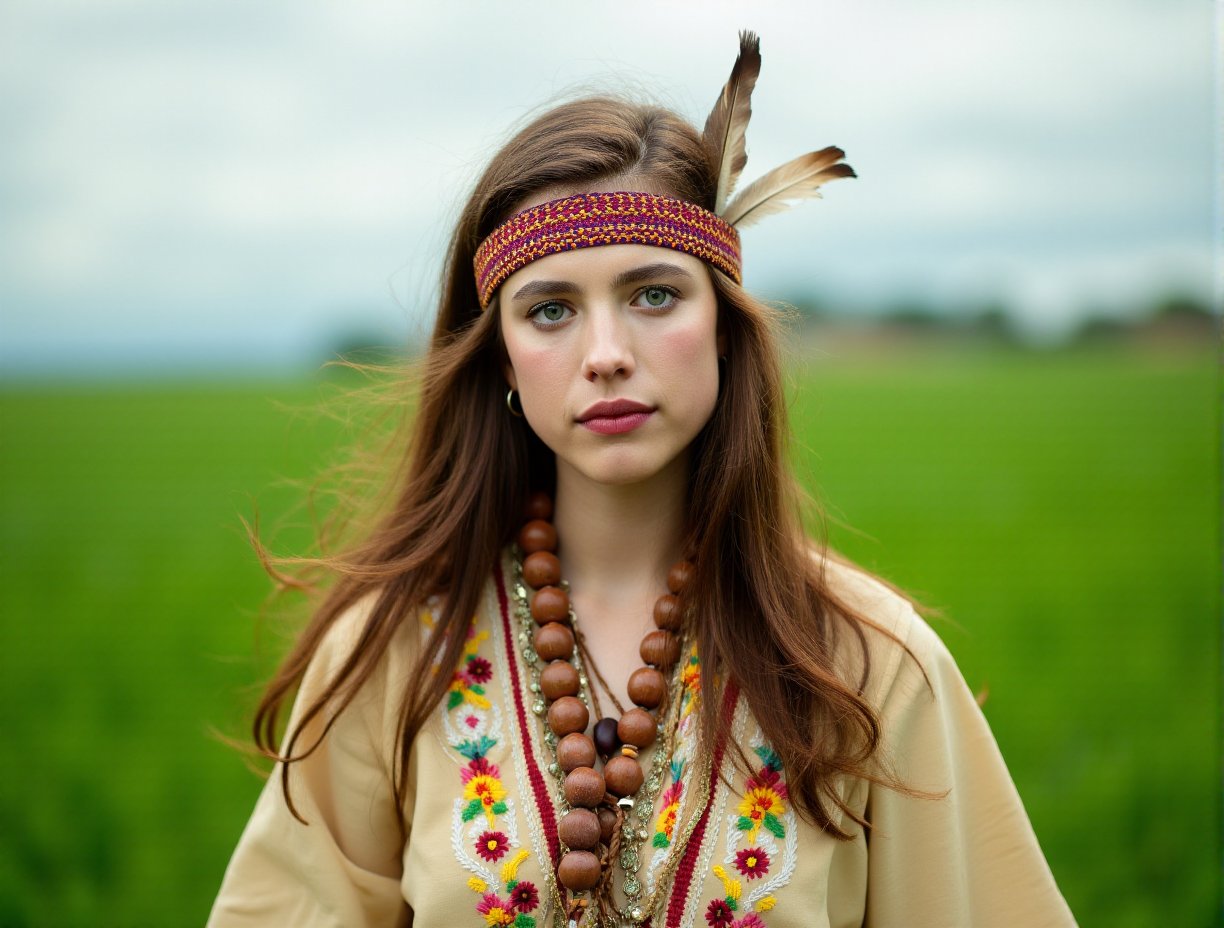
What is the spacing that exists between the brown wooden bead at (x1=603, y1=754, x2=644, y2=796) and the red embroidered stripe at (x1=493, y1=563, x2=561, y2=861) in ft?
0.41

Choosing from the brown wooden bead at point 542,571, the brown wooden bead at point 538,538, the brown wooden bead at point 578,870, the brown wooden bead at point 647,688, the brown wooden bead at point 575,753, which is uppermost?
the brown wooden bead at point 538,538

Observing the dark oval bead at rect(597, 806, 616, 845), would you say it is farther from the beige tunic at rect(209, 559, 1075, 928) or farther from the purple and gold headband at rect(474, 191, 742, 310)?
the purple and gold headband at rect(474, 191, 742, 310)

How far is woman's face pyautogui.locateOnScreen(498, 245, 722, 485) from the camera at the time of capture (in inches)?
82.4

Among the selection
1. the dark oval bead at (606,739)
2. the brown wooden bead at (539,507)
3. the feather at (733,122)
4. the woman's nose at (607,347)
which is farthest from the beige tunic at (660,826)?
the feather at (733,122)

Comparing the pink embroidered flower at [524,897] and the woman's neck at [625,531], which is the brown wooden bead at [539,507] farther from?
the pink embroidered flower at [524,897]

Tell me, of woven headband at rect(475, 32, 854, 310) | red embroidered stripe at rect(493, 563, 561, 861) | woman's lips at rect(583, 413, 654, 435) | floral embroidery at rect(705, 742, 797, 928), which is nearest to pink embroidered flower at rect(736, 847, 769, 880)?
floral embroidery at rect(705, 742, 797, 928)

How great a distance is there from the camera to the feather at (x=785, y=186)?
2.38 m

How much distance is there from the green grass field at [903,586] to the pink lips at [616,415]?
565 mm

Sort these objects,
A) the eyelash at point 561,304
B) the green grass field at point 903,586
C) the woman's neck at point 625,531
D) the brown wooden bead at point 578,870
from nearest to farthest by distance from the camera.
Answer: the brown wooden bead at point 578,870 → the eyelash at point 561,304 → the woman's neck at point 625,531 → the green grass field at point 903,586

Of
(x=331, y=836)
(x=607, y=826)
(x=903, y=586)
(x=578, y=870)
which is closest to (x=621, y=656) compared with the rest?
(x=607, y=826)

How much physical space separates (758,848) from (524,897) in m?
0.45

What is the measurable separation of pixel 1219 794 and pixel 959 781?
283 centimetres

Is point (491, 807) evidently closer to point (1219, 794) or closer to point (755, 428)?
point (755, 428)

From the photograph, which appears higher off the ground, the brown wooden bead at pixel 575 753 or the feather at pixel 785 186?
the feather at pixel 785 186
